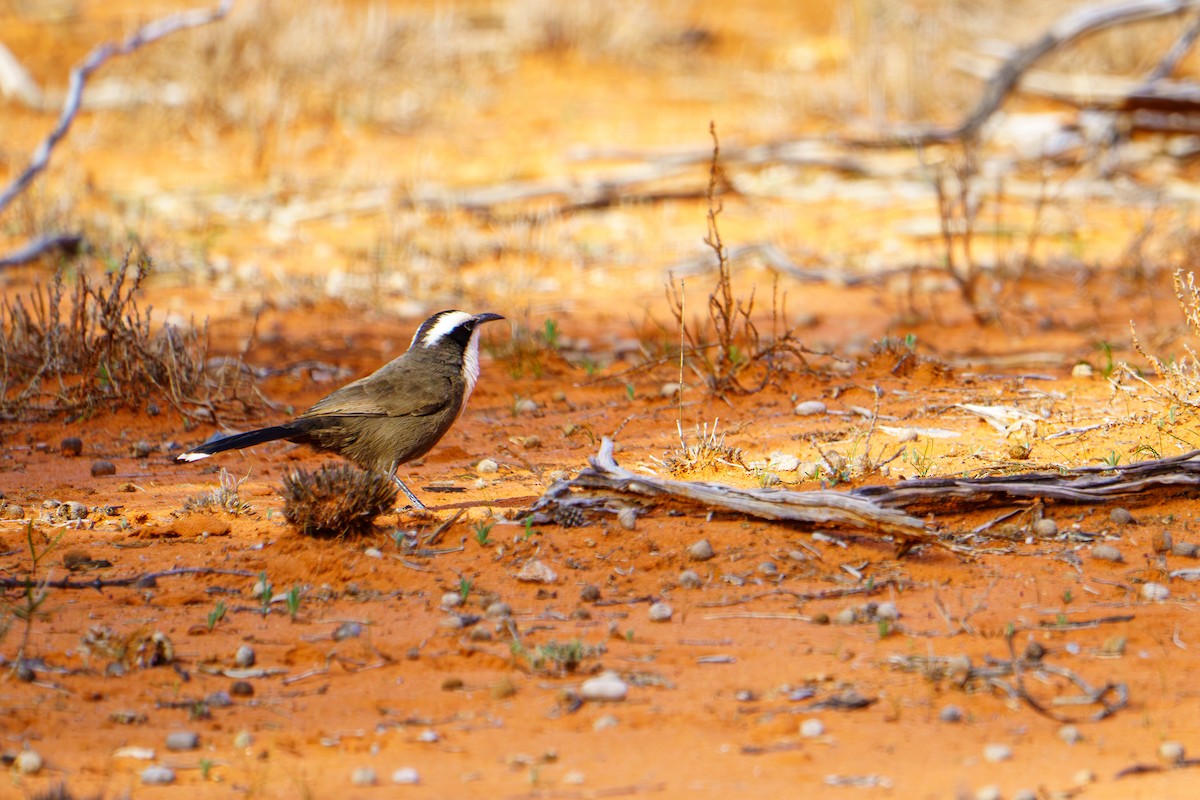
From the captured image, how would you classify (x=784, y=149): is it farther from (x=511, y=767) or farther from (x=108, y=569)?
(x=511, y=767)

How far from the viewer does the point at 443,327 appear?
6156mm

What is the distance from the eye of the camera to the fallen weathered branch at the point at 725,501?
4539 mm

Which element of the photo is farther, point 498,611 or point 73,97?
point 73,97

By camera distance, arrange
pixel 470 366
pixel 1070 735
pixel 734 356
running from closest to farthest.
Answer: pixel 1070 735, pixel 470 366, pixel 734 356

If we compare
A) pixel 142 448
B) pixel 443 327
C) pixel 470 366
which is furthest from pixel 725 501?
pixel 142 448

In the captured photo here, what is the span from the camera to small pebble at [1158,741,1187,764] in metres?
3.41

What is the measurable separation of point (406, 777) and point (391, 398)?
2539 millimetres

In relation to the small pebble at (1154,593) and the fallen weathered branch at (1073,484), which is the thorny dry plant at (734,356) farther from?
the small pebble at (1154,593)

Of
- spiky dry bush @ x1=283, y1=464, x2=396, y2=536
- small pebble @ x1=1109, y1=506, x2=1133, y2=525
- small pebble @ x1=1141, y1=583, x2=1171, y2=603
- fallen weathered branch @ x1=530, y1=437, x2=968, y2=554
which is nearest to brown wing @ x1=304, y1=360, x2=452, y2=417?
spiky dry bush @ x1=283, y1=464, x2=396, y2=536

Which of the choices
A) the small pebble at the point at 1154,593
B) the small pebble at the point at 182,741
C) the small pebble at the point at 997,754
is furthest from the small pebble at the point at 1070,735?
the small pebble at the point at 182,741

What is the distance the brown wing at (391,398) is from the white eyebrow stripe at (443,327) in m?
0.35

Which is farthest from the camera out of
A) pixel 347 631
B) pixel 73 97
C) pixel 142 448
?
pixel 73 97

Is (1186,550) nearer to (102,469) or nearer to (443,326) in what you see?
(443,326)

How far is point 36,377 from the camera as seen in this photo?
673 centimetres
